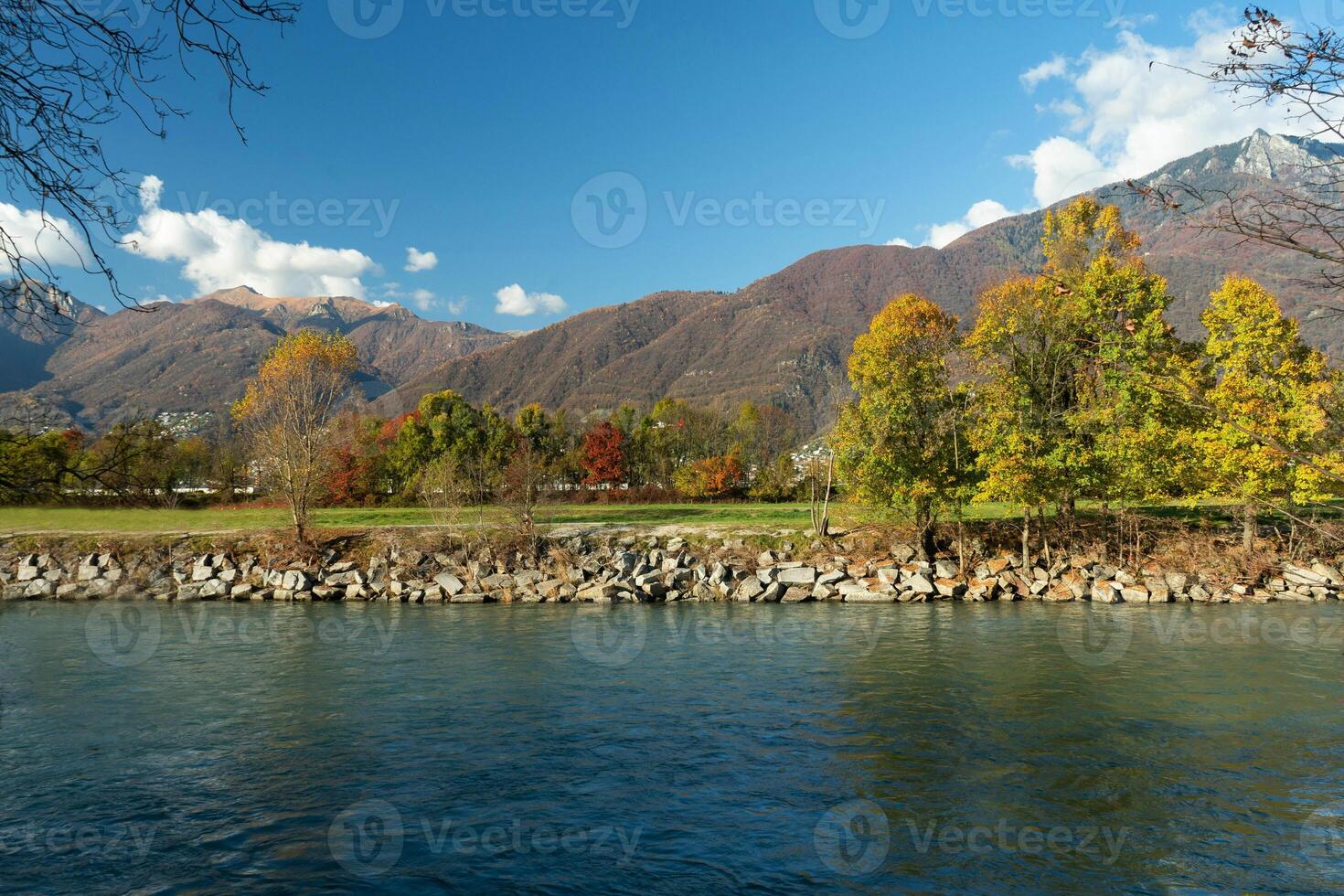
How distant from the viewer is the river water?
823 cm

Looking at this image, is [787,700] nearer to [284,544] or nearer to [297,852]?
[297,852]

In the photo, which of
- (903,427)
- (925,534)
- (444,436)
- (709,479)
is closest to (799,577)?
(925,534)

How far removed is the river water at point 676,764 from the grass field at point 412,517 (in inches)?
623

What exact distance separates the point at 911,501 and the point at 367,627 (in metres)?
21.0

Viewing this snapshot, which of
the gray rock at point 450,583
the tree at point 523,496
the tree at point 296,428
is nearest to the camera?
the gray rock at point 450,583

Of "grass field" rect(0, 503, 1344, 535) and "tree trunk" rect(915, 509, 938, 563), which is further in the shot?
"grass field" rect(0, 503, 1344, 535)

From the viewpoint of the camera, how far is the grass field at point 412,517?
35375 millimetres

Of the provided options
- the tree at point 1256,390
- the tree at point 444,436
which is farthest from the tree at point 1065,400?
the tree at point 444,436

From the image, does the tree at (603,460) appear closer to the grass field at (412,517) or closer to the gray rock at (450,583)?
the grass field at (412,517)

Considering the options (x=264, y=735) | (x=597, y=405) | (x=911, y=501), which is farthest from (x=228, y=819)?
(x=597, y=405)

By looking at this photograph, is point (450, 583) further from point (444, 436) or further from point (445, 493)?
point (444, 436)

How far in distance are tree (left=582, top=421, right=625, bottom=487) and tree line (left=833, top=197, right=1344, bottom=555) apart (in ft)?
121

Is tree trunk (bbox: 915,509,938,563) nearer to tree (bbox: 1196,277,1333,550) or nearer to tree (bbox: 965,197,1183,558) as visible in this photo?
tree (bbox: 965,197,1183,558)

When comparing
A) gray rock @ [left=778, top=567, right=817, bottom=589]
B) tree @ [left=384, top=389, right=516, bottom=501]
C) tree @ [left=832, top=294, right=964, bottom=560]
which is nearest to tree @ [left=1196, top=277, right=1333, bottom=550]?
tree @ [left=832, top=294, right=964, bottom=560]
